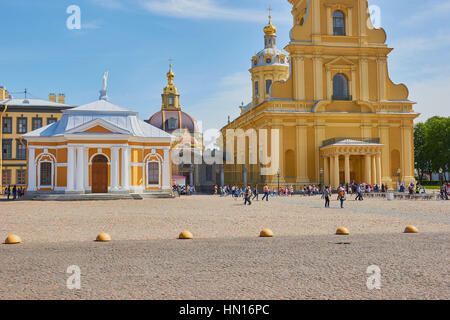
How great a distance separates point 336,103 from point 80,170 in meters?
29.6

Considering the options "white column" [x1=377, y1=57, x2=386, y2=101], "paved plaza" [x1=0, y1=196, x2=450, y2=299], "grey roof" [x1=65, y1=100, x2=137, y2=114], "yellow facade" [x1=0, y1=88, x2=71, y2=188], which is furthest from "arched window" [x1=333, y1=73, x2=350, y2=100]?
"paved plaza" [x1=0, y1=196, x2=450, y2=299]

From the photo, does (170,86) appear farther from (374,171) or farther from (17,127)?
(374,171)

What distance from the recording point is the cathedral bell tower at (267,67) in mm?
72875

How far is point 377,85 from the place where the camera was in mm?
54094

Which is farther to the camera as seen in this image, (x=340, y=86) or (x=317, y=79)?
(x=340, y=86)

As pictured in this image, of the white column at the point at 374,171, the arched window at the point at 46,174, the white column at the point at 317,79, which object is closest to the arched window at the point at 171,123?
the white column at the point at 317,79

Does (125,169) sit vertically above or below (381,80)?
below

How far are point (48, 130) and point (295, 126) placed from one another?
85.3 ft

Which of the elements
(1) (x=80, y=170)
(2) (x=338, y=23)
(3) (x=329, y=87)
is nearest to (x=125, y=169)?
(1) (x=80, y=170)

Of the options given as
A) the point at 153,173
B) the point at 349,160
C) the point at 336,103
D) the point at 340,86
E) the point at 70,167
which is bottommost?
the point at 153,173

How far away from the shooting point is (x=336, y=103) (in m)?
53.0

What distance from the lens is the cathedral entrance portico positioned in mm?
48281
